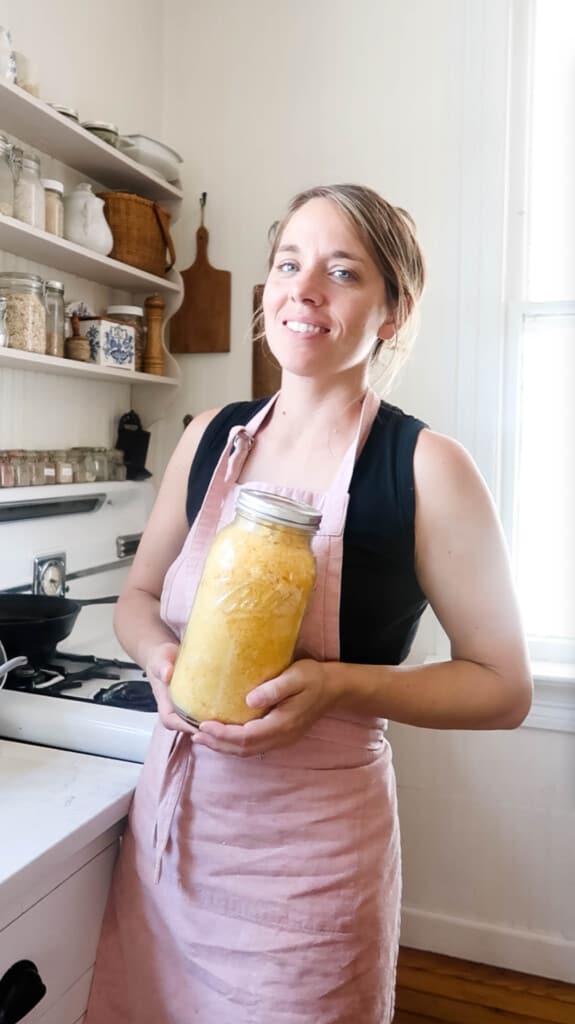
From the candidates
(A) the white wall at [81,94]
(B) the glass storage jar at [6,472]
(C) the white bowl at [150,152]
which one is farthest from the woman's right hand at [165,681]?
(C) the white bowl at [150,152]

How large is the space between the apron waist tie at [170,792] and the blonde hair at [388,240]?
54 centimetres

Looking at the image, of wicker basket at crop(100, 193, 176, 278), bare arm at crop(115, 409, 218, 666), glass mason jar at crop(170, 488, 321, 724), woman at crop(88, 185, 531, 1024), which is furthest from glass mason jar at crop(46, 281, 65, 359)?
→ glass mason jar at crop(170, 488, 321, 724)

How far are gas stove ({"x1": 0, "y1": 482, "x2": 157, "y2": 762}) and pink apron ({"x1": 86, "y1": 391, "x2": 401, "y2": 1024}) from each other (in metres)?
0.19

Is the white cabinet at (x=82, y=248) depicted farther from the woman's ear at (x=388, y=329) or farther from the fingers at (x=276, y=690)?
the fingers at (x=276, y=690)

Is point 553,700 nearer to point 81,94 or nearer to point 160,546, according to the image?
point 160,546

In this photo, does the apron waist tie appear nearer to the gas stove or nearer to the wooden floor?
the gas stove

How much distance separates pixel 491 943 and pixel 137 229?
1.92 metres

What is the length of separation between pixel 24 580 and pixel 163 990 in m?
0.94

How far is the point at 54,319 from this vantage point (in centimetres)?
172

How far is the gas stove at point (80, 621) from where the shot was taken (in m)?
1.10

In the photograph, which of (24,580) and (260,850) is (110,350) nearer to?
(24,580)

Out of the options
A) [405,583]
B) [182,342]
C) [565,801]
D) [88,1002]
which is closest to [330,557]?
[405,583]

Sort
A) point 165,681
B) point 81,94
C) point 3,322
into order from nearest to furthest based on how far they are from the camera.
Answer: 1. point 165,681
2. point 3,322
3. point 81,94

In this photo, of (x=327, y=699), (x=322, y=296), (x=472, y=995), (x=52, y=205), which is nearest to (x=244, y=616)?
(x=327, y=699)
